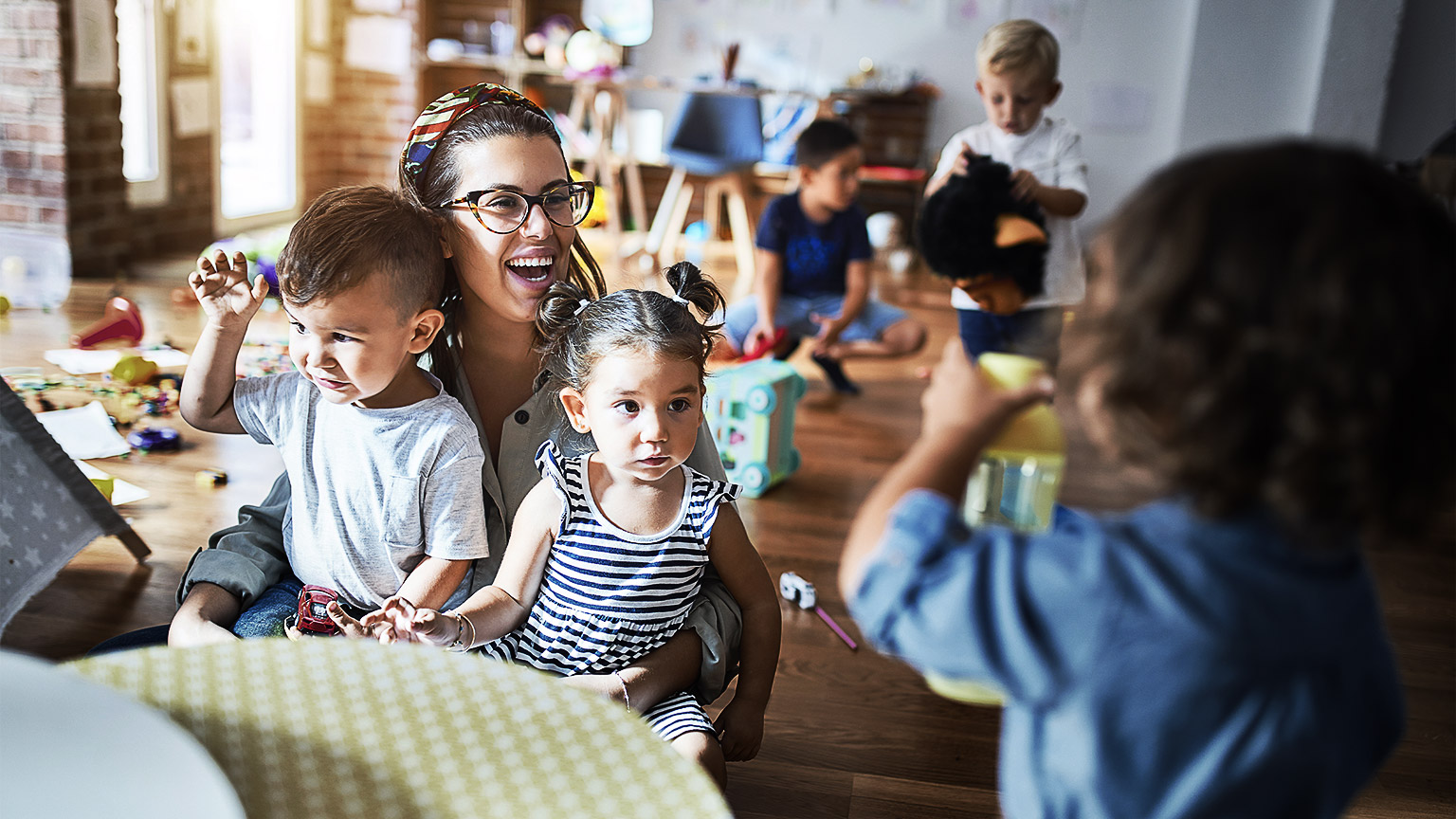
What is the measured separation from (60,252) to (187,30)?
119 centimetres

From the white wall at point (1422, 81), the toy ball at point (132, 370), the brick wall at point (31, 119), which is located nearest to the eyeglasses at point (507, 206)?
the toy ball at point (132, 370)

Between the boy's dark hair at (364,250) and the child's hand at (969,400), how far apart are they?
0.75 metres

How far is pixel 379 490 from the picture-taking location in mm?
1321

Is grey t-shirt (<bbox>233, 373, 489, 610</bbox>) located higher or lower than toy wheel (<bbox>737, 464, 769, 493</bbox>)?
higher

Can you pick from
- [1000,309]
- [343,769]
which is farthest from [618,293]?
[1000,309]

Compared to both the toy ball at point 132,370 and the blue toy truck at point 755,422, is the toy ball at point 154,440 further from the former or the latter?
the blue toy truck at point 755,422

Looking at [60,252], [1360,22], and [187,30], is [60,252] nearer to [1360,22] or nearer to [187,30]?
[187,30]

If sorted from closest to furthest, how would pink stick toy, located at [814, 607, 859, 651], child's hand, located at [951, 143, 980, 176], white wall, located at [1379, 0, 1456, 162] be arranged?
pink stick toy, located at [814, 607, 859, 651]
child's hand, located at [951, 143, 980, 176]
white wall, located at [1379, 0, 1456, 162]

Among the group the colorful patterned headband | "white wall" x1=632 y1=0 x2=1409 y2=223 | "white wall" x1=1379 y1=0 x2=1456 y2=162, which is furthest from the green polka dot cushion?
"white wall" x1=1379 y1=0 x2=1456 y2=162

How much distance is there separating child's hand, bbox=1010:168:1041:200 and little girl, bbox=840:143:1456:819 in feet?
5.54

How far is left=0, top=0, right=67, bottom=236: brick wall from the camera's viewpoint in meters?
4.00

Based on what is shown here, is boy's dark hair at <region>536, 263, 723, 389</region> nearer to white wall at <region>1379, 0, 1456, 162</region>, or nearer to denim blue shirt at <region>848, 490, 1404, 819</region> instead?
denim blue shirt at <region>848, 490, 1404, 819</region>

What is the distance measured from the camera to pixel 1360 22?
20.0 ft

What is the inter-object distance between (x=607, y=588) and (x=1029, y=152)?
1.98m
